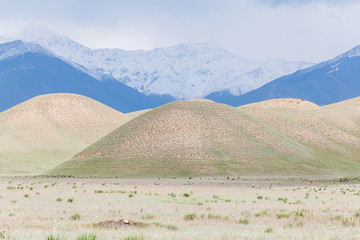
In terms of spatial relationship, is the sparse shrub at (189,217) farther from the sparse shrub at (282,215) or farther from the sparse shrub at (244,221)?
the sparse shrub at (282,215)

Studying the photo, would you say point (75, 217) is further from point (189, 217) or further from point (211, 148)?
point (211, 148)

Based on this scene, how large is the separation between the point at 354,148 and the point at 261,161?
54764 millimetres

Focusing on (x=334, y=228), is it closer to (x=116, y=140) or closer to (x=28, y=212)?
(x=28, y=212)

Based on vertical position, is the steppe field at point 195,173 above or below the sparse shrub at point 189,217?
above

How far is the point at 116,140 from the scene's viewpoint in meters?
142

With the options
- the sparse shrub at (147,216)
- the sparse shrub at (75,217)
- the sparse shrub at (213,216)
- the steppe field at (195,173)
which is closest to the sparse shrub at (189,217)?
the steppe field at (195,173)

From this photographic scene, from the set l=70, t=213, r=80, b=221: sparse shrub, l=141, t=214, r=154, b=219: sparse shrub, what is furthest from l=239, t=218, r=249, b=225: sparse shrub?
l=70, t=213, r=80, b=221: sparse shrub

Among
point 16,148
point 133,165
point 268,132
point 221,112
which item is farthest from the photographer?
point 16,148

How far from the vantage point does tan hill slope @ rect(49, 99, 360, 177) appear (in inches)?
4540

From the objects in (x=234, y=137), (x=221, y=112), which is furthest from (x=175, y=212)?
(x=221, y=112)

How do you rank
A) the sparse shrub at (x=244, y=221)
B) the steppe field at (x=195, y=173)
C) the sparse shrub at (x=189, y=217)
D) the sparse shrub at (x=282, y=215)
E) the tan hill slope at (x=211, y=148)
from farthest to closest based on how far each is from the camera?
1. the tan hill slope at (x=211, y=148)
2. the sparse shrub at (x=282, y=215)
3. the sparse shrub at (x=189, y=217)
4. the sparse shrub at (x=244, y=221)
5. the steppe field at (x=195, y=173)

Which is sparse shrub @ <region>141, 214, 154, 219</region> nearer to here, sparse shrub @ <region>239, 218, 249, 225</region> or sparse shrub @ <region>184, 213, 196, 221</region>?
sparse shrub @ <region>184, 213, 196, 221</region>

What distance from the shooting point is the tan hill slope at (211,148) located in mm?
115312

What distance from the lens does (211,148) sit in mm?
128500
